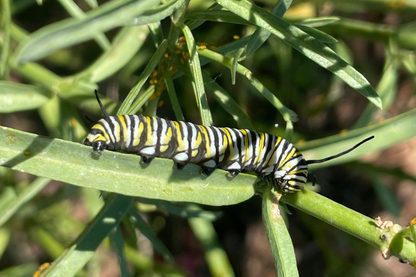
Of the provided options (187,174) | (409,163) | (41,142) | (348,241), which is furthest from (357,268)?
(41,142)

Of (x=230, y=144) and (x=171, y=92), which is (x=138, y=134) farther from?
(x=230, y=144)

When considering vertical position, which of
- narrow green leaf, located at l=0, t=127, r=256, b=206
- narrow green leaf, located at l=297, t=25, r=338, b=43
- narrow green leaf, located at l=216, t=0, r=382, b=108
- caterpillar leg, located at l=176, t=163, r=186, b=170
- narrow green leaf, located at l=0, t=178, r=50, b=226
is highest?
narrow green leaf, located at l=297, t=25, r=338, b=43

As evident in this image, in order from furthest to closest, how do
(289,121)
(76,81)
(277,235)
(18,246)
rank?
(18,246), (76,81), (289,121), (277,235)

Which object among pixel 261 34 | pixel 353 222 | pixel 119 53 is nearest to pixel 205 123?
pixel 261 34

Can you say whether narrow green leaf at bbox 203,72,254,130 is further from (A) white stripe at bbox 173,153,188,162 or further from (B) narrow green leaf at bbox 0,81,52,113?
(B) narrow green leaf at bbox 0,81,52,113

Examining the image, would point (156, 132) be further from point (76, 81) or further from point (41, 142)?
point (76, 81)

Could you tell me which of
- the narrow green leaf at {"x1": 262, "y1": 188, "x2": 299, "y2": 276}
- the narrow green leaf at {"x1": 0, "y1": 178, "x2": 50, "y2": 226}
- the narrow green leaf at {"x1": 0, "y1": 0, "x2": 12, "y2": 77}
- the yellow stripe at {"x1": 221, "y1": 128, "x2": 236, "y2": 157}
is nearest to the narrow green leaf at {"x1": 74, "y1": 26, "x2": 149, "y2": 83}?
the narrow green leaf at {"x1": 0, "y1": 0, "x2": 12, "y2": 77}

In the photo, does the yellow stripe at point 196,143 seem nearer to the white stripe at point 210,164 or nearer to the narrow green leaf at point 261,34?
the white stripe at point 210,164
